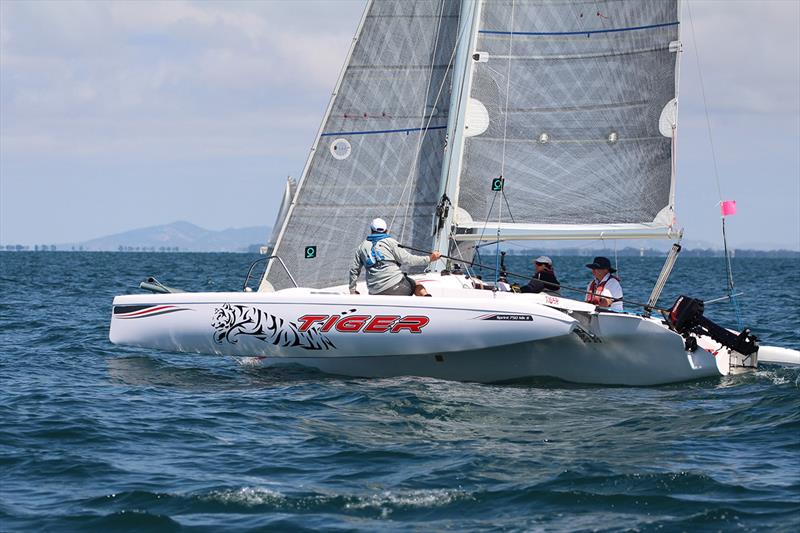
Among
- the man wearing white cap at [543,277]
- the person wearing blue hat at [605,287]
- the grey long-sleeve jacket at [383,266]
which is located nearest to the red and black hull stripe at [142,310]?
the grey long-sleeve jacket at [383,266]

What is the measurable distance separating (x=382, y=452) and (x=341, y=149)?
664cm

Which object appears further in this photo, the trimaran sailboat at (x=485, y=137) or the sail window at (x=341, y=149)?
the sail window at (x=341, y=149)

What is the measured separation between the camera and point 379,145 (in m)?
14.4

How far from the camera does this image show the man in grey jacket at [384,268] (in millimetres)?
12180

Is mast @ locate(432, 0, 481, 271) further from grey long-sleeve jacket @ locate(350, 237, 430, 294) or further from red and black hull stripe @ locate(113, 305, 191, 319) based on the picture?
red and black hull stripe @ locate(113, 305, 191, 319)

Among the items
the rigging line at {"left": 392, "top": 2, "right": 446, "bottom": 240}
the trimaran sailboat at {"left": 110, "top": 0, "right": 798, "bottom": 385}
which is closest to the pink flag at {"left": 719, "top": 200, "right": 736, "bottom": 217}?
the trimaran sailboat at {"left": 110, "top": 0, "right": 798, "bottom": 385}

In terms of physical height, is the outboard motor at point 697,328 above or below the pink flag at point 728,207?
below

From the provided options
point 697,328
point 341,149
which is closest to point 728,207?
point 697,328

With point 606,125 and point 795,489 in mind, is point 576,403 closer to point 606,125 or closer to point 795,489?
point 795,489

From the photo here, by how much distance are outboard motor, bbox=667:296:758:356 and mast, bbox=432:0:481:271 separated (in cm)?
330

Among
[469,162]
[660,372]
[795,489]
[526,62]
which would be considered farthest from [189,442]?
[526,62]

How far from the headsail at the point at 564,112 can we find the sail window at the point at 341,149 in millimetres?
1558

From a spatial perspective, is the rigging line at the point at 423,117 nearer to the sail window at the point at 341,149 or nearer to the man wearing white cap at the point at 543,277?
the sail window at the point at 341,149

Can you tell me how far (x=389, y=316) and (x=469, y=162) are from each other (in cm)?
353
